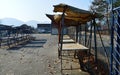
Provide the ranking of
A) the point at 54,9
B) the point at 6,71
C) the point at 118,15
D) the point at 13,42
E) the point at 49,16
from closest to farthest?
the point at 118,15 < the point at 54,9 < the point at 6,71 < the point at 49,16 < the point at 13,42

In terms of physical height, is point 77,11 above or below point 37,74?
above

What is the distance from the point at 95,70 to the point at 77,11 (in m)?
2.38

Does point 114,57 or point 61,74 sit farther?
point 61,74

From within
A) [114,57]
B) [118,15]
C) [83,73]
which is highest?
[118,15]

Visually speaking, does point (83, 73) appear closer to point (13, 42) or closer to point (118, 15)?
point (118, 15)

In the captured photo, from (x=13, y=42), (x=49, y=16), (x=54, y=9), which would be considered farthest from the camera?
(x=13, y=42)

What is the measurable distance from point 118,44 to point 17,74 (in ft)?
18.7

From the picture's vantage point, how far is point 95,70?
413 inches

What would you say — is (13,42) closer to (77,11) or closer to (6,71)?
(6,71)

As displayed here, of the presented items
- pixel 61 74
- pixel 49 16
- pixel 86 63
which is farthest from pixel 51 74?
pixel 49 16

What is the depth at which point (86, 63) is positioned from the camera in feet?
38.9

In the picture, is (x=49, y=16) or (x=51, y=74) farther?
(x=49, y=16)

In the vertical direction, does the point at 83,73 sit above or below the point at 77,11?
below

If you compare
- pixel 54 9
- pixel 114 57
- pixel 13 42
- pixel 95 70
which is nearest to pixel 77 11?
pixel 54 9
